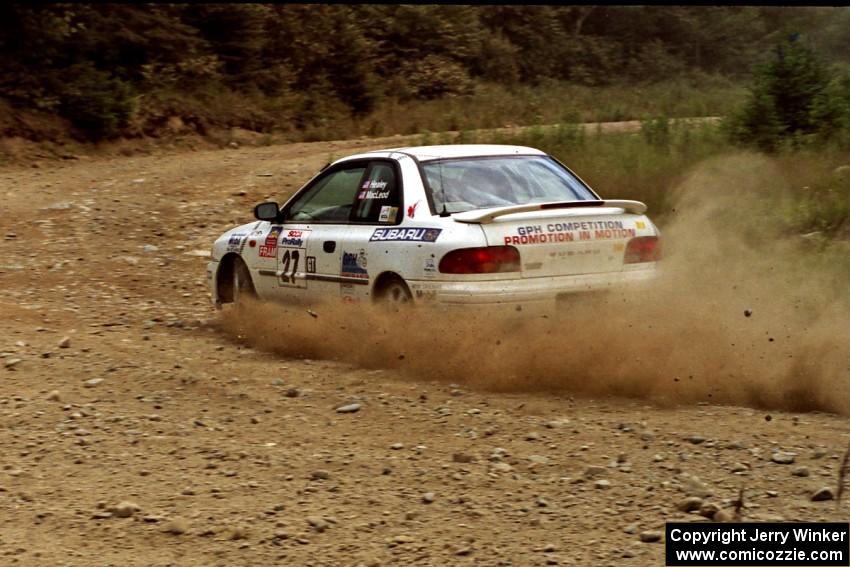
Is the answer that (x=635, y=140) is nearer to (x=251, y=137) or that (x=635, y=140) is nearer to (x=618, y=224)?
(x=618, y=224)

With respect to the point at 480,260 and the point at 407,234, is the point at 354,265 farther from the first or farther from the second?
the point at 480,260

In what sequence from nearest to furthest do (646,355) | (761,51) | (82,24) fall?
(646,355), (82,24), (761,51)

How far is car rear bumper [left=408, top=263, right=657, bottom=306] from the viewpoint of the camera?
7.50 meters

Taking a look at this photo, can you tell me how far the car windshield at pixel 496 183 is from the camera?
8047 mm

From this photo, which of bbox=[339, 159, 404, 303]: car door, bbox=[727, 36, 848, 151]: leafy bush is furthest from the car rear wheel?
bbox=[727, 36, 848, 151]: leafy bush

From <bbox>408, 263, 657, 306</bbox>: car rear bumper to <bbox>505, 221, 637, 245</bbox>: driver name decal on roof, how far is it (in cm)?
24

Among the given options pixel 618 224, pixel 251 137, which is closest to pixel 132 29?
pixel 251 137

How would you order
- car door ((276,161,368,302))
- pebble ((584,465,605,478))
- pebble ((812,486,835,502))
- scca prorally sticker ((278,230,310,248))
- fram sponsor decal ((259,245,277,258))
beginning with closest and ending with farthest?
pebble ((812,486,835,502))
pebble ((584,465,605,478))
car door ((276,161,368,302))
scca prorally sticker ((278,230,310,248))
fram sponsor decal ((259,245,277,258))

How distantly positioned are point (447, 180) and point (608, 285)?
132cm

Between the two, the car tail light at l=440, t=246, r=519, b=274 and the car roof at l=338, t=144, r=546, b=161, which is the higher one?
the car roof at l=338, t=144, r=546, b=161

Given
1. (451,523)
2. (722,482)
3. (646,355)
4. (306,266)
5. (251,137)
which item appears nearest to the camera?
(451,523)

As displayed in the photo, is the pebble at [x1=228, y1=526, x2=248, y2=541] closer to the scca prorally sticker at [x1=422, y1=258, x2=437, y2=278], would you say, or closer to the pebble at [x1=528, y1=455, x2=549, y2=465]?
the pebble at [x1=528, y1=455, x2=549, y2=465]

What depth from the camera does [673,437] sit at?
600cm

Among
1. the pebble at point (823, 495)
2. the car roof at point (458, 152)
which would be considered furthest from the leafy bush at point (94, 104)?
the pebble at point (823, 495)
